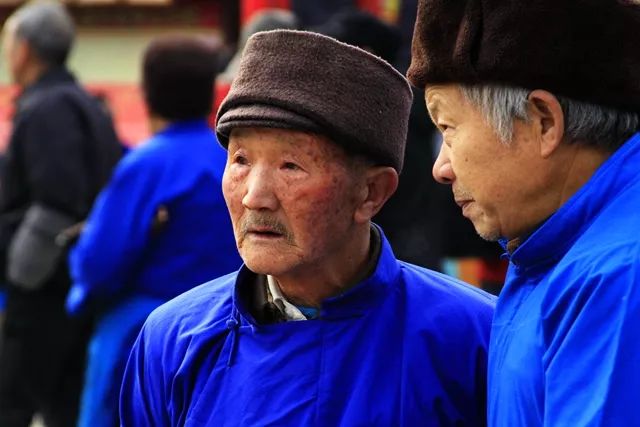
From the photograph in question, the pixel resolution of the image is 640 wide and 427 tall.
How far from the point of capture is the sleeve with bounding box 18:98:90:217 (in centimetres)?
504

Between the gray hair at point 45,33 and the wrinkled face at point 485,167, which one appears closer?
the wrinkled face at point 485,167

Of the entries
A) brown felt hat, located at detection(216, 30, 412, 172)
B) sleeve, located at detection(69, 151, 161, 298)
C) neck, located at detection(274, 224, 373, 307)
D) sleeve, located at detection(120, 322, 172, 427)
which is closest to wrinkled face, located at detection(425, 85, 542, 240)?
brown felt hat, located at detection(216, 30, 412, 172)

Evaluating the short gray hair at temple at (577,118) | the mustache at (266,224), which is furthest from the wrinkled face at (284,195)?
the short gray hair at temple at (577,118)

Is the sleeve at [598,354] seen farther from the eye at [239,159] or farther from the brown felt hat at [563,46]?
the eye at [239,159]

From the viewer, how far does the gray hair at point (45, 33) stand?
5.35 metres

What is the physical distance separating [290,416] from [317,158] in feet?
1.48

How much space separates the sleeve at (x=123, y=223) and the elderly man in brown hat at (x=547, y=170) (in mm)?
2159

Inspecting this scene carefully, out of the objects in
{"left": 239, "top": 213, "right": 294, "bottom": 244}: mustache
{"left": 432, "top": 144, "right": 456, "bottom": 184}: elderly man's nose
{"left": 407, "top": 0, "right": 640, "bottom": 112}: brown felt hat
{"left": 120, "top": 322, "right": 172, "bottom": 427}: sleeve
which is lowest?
{"left": 120, "top": 322, "right": 172, "bottom": 427}: sleeve

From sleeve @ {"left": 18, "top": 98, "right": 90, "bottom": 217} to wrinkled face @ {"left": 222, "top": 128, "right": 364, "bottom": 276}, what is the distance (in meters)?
2.95

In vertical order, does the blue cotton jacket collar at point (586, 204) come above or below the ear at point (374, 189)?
above

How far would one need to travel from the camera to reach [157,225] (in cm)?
415

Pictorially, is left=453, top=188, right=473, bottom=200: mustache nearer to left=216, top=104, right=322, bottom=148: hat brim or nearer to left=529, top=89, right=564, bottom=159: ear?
left=529, top=89, right=564, bottom=159: ear

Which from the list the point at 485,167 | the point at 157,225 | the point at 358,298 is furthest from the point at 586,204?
the point at 157,225

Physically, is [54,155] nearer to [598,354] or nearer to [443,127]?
[443,127]
